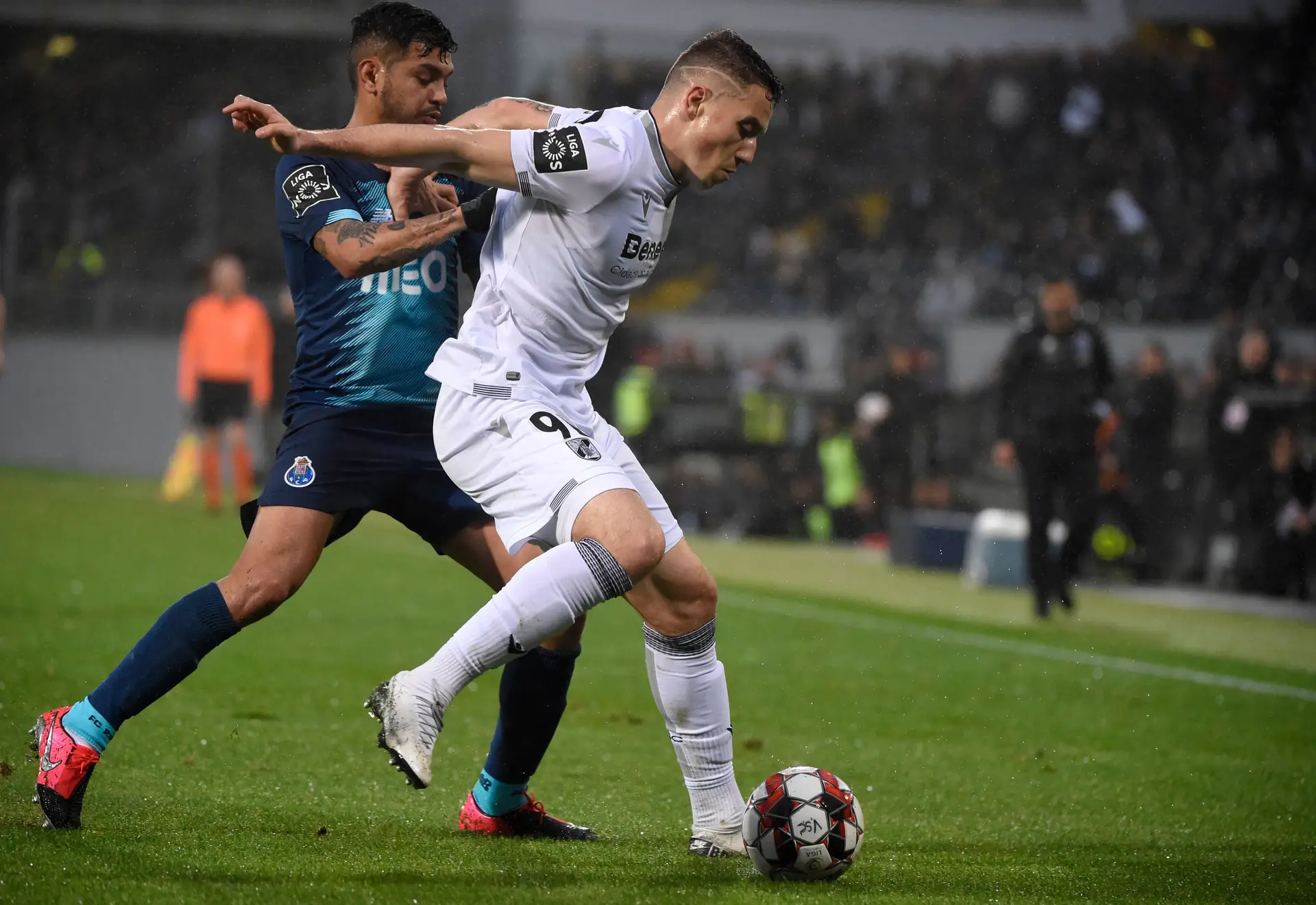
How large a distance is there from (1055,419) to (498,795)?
23.5 feet

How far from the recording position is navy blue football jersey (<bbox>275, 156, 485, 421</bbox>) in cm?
425

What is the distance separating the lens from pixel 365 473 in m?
4.17

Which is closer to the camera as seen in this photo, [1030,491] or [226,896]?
[226,896]

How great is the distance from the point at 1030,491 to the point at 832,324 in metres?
11.7

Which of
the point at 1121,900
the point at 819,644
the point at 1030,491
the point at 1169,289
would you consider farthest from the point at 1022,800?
the point at 1169,289

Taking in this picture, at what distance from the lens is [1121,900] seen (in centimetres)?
380

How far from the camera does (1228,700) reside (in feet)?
25.3

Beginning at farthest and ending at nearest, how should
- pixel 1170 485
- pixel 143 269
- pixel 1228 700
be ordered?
pixel 143 269 < pixel 1170 485 < pixel 1228 700

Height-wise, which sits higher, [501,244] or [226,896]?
[501,244]

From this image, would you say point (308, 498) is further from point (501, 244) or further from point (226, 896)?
point (226, 896)

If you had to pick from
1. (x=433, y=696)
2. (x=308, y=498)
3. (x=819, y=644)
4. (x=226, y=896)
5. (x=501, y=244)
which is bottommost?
(x=819, y=644)

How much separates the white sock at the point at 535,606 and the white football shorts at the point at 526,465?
134 mm

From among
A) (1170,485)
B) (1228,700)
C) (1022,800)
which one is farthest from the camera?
(1170,485)

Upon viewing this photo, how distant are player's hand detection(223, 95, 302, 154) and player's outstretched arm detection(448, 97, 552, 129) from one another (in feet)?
1.52
